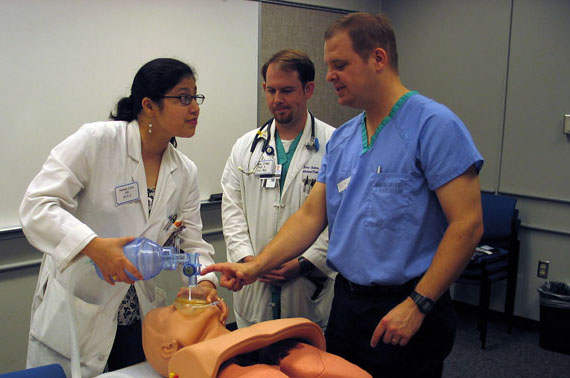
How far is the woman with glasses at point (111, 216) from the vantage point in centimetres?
147

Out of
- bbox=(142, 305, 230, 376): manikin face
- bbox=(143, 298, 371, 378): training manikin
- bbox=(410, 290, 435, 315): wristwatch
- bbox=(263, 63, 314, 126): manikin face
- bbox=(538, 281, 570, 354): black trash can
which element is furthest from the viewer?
bbox=(538, 281, 570, 354): black trash can

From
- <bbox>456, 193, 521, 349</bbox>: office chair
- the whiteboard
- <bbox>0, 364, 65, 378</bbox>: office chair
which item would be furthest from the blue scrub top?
<bbox>456, 193, 521, 349</bbox>: office chair

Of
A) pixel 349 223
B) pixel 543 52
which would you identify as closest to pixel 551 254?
pixel 543 52

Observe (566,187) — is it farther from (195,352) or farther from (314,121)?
(195,352)

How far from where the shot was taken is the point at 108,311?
159 cm

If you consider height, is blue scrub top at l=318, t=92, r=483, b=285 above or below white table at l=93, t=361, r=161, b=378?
above

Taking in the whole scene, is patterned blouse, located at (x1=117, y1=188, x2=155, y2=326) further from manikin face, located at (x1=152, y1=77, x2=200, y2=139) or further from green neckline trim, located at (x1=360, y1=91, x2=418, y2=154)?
green neckline trim, located at (x1=360, y1=91, x2=418, y2=154)

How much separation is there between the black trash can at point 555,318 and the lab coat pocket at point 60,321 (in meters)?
3.14

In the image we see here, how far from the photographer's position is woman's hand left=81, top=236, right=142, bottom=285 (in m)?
1.38

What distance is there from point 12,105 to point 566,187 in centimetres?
356

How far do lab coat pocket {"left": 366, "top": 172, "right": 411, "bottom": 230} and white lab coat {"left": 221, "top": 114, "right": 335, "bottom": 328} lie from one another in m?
0.69

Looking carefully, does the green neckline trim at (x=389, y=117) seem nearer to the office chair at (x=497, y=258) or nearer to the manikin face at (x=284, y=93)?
the manikin face at (x=284, y=93)

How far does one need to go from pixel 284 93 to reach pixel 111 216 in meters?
0.91

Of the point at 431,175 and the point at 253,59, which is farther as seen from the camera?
the point at 253,59
